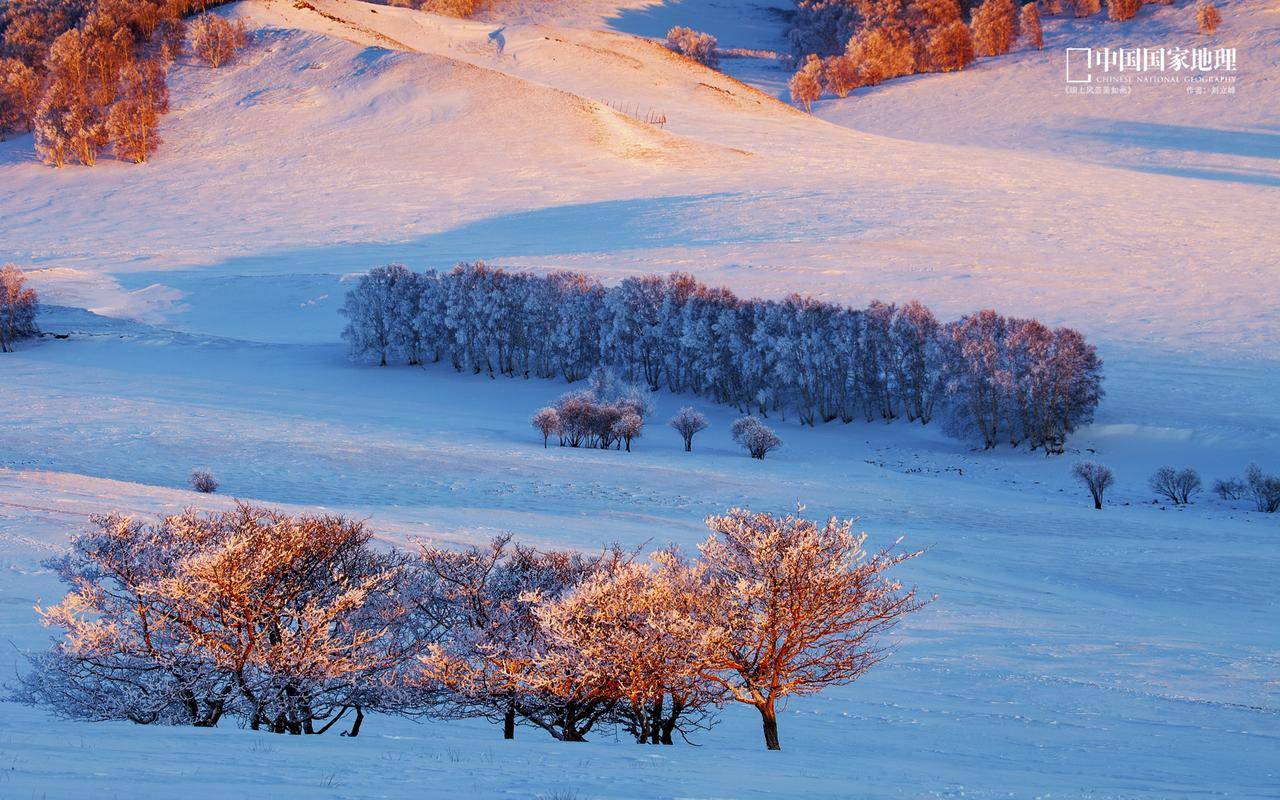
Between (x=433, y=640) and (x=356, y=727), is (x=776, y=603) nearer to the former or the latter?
(x=433, y=640)

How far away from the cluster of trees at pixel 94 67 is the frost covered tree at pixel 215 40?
0.28 feet

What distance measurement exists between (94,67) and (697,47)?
197 feet

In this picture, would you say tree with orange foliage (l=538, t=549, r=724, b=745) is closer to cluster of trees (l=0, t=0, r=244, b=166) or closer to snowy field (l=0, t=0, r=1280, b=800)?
snowy field (l=0, t=0, r=1280, b=800)

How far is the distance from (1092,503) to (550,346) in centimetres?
2552

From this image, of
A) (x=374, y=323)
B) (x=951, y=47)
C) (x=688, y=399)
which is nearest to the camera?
(x=688, y=399)

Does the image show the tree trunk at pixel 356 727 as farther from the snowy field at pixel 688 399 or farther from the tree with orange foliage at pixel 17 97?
the tree with orange foliage at pixel 17 97

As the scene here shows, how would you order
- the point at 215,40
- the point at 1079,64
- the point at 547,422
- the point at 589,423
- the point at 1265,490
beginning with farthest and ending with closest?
the point at 1079,64 → the point at 215,40 → the point at 589,423 → the point at 547,422 → the point at 1265,490

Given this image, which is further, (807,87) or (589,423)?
(807,87)

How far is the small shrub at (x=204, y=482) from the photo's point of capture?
25281 millimetres

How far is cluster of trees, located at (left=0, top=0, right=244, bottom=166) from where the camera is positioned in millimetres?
88062

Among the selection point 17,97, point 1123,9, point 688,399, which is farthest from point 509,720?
point 1123,9

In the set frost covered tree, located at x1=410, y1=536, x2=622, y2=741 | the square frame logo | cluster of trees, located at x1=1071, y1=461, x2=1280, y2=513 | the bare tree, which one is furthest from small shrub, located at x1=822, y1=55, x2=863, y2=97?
frost covered tree, located at x1=410, y1=536, x2=622, y2=741

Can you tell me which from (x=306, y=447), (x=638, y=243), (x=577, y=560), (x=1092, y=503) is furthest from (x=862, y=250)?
(x=577, y=560)

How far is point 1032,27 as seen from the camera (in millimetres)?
113500
